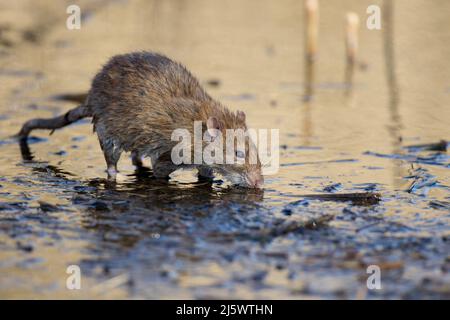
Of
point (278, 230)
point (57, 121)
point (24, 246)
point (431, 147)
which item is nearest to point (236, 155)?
point (278, 230)

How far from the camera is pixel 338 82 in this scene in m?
14.8

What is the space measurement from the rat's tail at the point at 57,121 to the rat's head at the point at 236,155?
6.32ft

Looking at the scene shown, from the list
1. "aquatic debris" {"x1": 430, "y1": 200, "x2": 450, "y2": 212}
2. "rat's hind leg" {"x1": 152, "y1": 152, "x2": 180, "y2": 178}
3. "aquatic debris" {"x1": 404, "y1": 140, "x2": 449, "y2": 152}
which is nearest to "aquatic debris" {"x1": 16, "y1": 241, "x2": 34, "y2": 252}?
"rat's hind leg" {"x1": 152, "y1": 152, "x2": 180, "y2": 178}

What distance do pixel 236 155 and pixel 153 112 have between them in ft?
3.60

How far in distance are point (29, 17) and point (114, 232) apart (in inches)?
535

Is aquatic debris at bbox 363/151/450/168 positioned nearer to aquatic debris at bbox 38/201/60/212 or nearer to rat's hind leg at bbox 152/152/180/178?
rat's hind leg at bbox 152/152/180/178

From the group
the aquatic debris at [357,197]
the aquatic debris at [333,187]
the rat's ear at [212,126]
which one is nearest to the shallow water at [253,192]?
the aquatic debris at [333,187]

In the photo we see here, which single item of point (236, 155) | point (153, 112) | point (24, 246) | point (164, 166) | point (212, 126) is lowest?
point (24, 246)

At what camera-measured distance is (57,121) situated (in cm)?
1036

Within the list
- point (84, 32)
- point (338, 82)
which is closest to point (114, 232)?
point (338, 82)

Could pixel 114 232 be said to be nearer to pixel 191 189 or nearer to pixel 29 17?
pixel 191 189

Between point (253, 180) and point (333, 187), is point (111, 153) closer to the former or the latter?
point (253, 180)

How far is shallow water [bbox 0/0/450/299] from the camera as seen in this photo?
6.20m

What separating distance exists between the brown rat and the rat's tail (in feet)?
1.08
